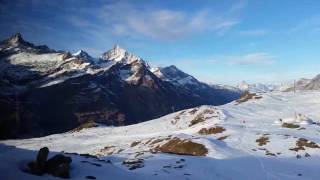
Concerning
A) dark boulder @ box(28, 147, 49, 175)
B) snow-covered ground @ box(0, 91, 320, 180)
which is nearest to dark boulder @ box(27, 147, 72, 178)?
dark boulder @ box(28, 147, 49, 175)

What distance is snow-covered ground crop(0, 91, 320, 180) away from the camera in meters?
43.3

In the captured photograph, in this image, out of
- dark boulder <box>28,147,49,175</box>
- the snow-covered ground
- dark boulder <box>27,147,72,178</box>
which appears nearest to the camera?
dark boulder <box>28,147,49,175</box>

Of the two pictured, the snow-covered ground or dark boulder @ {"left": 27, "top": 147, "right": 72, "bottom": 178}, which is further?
the snow-covered ground

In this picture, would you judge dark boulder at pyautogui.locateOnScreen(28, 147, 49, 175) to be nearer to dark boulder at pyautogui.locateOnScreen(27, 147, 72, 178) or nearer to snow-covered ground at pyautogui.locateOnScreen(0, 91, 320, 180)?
dark boulder at pyautogui.locateOnScreen(27, 147, 72, 178)

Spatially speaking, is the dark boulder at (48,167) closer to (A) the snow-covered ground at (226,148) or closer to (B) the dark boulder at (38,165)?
(B) the dark boulder at (38,165)

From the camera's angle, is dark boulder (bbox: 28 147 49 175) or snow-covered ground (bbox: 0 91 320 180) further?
snow-covered ground (bbox: 0 91 320 180)

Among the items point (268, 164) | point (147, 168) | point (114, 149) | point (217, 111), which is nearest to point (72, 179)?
point (147, 168)

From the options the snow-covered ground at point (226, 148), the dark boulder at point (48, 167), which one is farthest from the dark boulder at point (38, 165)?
the snow-covered ground at point (226, 148)

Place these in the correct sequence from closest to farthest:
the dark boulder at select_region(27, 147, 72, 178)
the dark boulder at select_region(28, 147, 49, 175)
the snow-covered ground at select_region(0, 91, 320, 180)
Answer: the dark boulder at select_region(28, 147, 49, 175) → the dark boulder at select_region(27, 147, 72, 178) → the snow-covered ground at select_region(0, 91, 320, 180)

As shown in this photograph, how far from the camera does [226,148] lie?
74125mm

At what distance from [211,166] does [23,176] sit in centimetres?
2969

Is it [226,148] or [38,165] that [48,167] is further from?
[226,148]

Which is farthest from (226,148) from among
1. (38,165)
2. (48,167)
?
(38,165)

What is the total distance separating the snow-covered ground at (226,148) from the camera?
4328 centimetres
